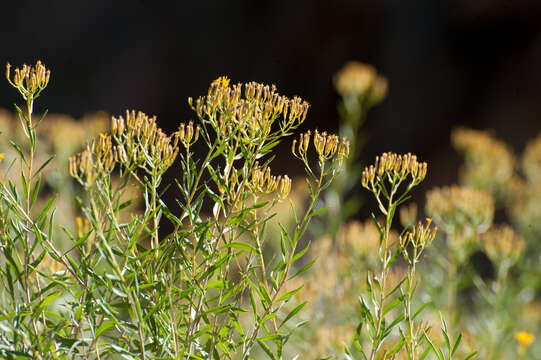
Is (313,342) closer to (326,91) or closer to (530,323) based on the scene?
(530,323)

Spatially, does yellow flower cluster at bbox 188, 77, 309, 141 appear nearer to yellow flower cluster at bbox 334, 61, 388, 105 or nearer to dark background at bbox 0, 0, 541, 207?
yellow flower cluster at bbox 334, 61, 388, 105

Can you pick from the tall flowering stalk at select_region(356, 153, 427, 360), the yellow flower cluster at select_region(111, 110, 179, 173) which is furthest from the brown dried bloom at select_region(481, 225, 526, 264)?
the yellow flower cluster at select_region(111, 110, 179, 173)

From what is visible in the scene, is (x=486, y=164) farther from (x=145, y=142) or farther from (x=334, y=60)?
(x=334, y=60)

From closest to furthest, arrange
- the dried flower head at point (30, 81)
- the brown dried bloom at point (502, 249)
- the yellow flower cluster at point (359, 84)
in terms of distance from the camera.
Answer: the dried flower head at point (30, 81), the brown dried bloom at point (502, 249), the yellow flower cluster at point (359, 84)

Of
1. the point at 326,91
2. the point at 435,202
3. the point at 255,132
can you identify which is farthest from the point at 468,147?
the point at 326,91

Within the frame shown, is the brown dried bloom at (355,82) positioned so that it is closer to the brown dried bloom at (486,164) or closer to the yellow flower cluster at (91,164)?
the brown dried bloom at (486,164)

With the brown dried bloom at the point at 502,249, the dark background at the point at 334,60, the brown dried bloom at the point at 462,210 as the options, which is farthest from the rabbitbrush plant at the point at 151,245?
the dark background at the point at 334,60

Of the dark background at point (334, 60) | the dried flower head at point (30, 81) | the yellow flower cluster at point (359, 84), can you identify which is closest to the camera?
the dried flower head at point (30, 81)

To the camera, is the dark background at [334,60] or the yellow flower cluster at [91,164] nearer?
the yellow flower cluster at [91,164]
